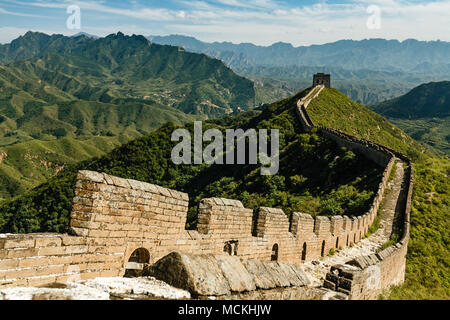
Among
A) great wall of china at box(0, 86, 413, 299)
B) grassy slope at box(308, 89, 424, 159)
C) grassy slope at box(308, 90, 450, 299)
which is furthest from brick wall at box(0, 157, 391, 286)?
grassy slope at box(308, 89, 424, 159)

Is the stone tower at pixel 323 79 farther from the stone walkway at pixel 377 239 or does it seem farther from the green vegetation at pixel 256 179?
the stone walkway at pixel 377 239

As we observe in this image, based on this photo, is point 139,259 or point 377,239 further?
point 377,239

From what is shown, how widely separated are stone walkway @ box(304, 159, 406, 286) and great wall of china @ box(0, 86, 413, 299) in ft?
5.78

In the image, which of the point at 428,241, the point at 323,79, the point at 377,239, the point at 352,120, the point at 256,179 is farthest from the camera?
the point at 323,79

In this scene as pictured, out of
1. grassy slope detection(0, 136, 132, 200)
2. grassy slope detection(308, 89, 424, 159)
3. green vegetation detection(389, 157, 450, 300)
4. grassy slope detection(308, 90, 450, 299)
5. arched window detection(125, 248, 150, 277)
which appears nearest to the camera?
arched window detection(125, 248, 150, 277)

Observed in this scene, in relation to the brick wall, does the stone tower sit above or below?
above

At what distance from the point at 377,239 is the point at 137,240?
571 inches

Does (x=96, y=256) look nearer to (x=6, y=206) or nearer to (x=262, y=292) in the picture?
(x=262, y=292)

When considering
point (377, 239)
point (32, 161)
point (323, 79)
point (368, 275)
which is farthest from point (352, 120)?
point (32, 161)

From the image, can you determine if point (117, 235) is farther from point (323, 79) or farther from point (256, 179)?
point (323, 79)

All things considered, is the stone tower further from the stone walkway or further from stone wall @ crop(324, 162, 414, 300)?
stone wall @ crop(324, 162, 414, 300)

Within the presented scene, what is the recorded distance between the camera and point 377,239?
1789 cm

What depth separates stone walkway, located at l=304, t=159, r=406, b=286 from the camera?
1238 cm

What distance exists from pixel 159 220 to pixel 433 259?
47.1 feet
